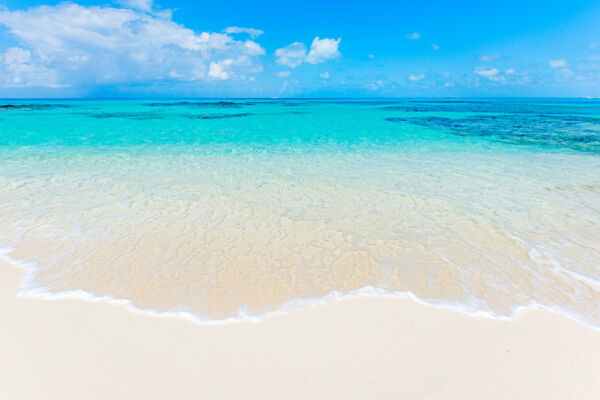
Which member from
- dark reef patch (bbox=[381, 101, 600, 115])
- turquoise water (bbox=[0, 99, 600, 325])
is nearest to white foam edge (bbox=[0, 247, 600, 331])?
turquoise water (bbox=[0, 99, 600, 325])

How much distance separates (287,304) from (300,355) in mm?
992

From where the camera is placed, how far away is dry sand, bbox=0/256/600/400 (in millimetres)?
3312

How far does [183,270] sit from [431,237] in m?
5.16

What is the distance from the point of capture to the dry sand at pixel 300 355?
3312mm

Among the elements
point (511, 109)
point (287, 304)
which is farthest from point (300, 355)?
point (511, 109)

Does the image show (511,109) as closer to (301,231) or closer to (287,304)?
(301,231)

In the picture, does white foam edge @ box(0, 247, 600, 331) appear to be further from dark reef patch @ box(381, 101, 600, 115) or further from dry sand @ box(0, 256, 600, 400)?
dark reef patch @ box(381, 101, 600, 115)

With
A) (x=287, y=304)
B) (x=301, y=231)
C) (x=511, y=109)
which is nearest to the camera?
(x=287, y=304)

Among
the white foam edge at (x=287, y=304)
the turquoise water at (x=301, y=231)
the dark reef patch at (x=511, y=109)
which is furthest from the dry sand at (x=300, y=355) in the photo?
the dark reef patch at (x=511, y=109)

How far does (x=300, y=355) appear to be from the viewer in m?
3.72

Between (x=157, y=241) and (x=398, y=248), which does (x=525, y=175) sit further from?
(x=157, y=241)

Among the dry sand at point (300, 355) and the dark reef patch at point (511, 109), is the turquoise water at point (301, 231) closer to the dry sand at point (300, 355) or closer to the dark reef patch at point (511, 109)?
the dry sand at point (300, 355)

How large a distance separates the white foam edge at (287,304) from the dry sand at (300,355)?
0.10 m

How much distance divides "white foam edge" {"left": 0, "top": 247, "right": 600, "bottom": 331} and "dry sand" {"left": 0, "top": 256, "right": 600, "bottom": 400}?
101 millimetres
